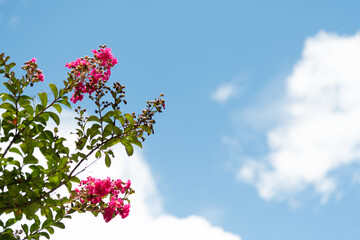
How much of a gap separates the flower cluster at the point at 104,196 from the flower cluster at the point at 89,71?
1133 mm

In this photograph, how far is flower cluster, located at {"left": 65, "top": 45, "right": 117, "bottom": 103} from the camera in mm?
4879

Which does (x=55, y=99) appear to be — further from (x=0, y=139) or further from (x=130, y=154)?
(x=130, y=154)

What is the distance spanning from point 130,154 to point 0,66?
1.80m

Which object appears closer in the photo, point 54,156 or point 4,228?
point 54,156

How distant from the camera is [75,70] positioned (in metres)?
4.91

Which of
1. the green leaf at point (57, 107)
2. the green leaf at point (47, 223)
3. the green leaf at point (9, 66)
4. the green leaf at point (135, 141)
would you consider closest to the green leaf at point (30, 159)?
the green leaf at point (57, 107)

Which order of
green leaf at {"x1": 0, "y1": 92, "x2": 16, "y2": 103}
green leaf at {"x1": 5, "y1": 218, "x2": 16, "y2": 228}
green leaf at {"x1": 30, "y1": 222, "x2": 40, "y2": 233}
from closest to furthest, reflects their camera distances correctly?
green leaf at {"x1": 0, "y1": 92, "x2": 16, "y2": 103}
green leaf at {"x1": 30, "y1": 222, "x2": 40, "y2": 233}
green leaf at {"x1": 5, "y1": 218, "x2": 16, "y2": 228}

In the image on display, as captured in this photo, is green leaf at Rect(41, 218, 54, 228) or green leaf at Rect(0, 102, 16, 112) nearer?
green leaf at Rect(0, 102, 16, 112)

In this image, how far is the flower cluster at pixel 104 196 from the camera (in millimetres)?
5246

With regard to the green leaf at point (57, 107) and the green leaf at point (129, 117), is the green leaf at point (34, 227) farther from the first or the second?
the green leaf at point (129, 117)

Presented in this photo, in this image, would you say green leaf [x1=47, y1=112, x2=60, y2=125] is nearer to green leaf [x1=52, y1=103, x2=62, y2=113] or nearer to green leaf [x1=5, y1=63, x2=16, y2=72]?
Answer: green leaf [x1=52, y1=103, x2=62, y2=113]

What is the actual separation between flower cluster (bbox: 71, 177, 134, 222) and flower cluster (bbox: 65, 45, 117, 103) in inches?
44.6

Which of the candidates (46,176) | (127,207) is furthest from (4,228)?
(127,207)

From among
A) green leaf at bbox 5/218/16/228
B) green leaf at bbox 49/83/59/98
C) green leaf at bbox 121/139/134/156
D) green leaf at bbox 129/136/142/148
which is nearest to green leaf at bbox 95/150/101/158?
green leaf at bbox 121/139/134/156
